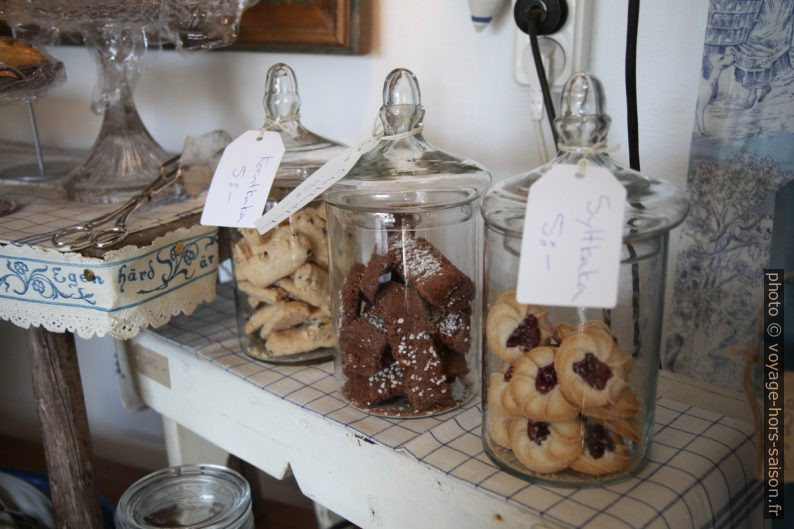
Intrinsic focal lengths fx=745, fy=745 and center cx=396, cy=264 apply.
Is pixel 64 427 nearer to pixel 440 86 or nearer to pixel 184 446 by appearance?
pixel 184 446

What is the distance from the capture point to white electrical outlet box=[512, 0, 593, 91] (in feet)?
2.50

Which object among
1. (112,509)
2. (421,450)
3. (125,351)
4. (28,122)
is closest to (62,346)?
(125,351)

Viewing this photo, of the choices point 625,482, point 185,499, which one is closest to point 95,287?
point 185,499

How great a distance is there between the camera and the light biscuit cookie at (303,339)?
80 cm

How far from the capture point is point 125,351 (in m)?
0.97

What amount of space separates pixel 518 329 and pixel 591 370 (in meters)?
0.07

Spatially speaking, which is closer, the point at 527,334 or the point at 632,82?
the point at 527,334

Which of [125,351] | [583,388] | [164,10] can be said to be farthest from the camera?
[125,351]

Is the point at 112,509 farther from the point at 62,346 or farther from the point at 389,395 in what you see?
the point at 389,395

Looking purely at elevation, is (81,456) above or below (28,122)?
below

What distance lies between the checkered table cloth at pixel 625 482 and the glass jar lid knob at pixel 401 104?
0.88ft

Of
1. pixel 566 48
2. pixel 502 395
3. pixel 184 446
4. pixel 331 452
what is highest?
pixel 566 48

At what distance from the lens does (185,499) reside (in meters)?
0.85

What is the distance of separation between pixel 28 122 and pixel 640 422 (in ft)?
4.22
